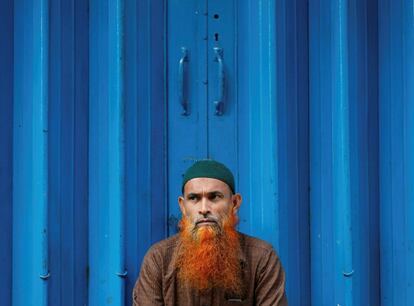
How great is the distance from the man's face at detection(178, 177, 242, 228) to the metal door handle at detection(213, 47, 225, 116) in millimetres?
454

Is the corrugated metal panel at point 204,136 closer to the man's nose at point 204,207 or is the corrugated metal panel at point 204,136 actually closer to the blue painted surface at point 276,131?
the blue painted surface at point 276,131

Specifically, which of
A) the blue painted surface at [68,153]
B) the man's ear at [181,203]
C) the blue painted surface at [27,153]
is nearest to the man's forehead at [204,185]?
the man's ear at [181,203]

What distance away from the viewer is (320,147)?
8.90ft

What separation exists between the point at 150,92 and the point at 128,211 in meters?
0.56

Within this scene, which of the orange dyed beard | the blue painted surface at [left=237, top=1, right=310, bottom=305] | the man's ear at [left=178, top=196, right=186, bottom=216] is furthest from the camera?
the blue painted surface at [left=237, top=1, right=310, bottom=305]

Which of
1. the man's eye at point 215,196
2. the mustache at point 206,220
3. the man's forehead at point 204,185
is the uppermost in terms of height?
the man's forehead at point 204,185

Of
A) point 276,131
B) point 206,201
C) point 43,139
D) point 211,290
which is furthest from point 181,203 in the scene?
point 43,139

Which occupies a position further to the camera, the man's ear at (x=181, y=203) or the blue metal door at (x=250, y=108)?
the blue metal door at (x=250, y=108)

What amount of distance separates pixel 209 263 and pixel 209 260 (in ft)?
0.04

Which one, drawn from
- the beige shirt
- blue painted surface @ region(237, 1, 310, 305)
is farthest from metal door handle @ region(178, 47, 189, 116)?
the beige shirt

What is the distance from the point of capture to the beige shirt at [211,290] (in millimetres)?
2404

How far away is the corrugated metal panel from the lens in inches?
102

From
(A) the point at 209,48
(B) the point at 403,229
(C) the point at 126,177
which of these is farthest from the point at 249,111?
(B) the point at 403,229

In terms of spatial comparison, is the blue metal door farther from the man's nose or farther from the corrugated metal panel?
the man's nose
